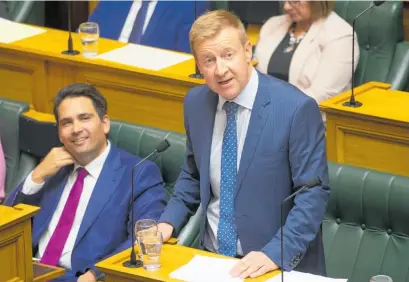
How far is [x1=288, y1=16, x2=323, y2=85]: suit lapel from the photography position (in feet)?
16.5

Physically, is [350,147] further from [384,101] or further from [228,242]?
[228,242]

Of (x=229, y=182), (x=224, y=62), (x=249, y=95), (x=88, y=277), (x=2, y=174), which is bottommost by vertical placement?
(x=88, y=277)

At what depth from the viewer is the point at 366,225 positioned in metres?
3.78

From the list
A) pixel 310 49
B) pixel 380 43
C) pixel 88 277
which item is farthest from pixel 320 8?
pixel 88 277

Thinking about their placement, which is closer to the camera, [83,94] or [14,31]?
[83,94]

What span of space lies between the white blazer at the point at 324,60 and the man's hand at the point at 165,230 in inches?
69.0

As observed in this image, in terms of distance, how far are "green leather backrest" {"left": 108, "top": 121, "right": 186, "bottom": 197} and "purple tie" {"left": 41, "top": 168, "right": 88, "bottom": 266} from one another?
0.30 meters

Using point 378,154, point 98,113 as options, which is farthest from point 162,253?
point 378,154

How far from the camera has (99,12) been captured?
5.65m

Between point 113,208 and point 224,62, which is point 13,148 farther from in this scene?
point 224,62

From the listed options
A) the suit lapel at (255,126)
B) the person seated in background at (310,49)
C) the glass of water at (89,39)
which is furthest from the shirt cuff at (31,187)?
the person seated in background at (310,49)

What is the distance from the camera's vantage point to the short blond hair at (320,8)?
4988 mm

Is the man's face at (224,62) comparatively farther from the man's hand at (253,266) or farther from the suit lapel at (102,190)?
the suit lapel at (102,190)

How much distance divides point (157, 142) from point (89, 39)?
3.24ft
